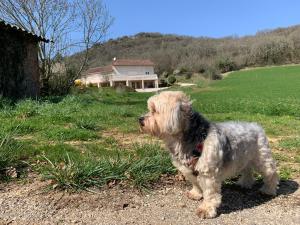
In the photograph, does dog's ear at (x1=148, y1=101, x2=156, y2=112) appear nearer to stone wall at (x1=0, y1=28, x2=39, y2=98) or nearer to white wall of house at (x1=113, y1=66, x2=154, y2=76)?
stone wall at (x1=0, y1=28, x2=39, y2=98)

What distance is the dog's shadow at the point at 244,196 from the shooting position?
202 inches

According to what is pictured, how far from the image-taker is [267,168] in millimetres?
5477

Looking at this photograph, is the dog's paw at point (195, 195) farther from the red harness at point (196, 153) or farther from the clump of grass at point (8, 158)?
the clump of grass at point (8, 158)

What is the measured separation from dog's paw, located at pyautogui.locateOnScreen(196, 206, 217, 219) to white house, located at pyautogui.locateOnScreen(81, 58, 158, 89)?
196 feet

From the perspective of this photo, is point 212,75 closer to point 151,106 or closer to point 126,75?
point 126,75

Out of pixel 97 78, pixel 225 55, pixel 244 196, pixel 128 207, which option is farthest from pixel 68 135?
pixel 225 55

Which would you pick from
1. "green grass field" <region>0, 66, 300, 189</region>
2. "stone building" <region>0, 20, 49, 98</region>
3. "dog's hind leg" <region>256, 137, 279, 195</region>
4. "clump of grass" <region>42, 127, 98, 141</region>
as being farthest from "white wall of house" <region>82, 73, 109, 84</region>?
"dog's hind leg" <region>256, 137, 279, 195</region>

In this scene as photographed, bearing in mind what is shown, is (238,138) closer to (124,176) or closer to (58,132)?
(124,176)

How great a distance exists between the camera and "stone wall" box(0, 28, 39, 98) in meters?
18.4

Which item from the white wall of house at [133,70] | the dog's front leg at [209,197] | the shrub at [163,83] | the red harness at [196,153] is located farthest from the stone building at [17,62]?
the white wall of house at [133,70]

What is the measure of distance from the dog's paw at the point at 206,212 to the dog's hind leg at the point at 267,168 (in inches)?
43.5

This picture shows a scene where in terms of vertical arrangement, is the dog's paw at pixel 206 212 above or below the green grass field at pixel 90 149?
below

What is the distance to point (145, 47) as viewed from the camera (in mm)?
115750

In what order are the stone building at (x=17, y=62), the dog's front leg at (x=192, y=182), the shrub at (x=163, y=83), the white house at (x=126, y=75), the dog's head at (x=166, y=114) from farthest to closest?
the shrub at (x=163, y=83)
the white house at (x=126, y=75)
the stone building at (x=17, y=62)
the dog's front leg at (x=192, y=182)
the dog's head at (x=166, y=114)
